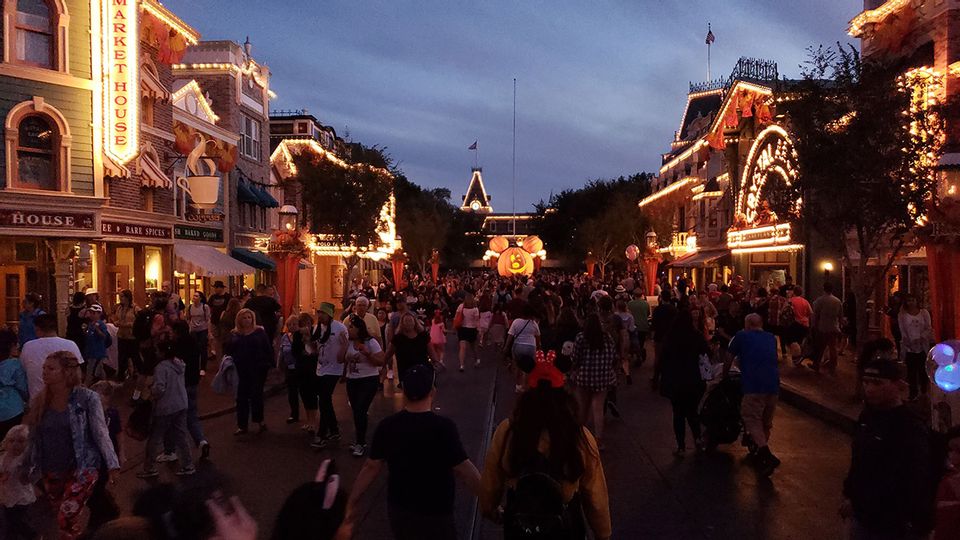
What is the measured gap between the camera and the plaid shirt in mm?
9672

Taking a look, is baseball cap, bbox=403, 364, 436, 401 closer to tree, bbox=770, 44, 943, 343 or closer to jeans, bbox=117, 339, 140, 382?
tree, bbox=770, 44, 943, 343

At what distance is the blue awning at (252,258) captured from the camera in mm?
32094

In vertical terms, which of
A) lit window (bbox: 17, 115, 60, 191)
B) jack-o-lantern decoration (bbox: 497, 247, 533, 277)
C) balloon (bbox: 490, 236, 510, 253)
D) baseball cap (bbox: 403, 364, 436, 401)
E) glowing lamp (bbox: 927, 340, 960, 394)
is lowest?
glowing lamp (bbox: 927, 340, 960, 394)

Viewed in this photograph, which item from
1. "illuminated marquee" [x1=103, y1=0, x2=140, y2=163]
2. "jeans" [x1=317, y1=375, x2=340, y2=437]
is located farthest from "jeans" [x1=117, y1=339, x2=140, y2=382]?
"illuminated marquee" [x1=103, y1=0, x2=140, y2=163]

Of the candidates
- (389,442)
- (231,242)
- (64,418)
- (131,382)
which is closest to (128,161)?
(131,382)

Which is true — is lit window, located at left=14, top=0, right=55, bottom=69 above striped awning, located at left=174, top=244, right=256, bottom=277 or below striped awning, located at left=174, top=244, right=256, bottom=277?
above

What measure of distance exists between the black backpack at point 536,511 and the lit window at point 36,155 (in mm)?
18633

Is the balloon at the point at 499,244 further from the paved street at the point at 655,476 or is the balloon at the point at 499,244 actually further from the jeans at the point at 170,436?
the jeans at the point at 170,436

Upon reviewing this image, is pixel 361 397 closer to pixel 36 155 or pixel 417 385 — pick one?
pixel 417 385

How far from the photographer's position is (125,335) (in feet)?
50.0

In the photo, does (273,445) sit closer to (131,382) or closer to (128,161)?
(131,382)

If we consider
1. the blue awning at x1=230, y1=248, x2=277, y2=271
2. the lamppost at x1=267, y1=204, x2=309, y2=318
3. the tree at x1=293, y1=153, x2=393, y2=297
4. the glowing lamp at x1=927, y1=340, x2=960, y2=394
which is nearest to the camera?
the glowing lamp at x1=927, y1=340, x2=960, y2=394

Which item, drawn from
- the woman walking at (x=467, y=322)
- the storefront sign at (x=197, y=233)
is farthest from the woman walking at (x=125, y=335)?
the storefront sign at (x=197, y=233)

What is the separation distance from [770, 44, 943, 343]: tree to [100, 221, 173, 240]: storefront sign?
646 inches
